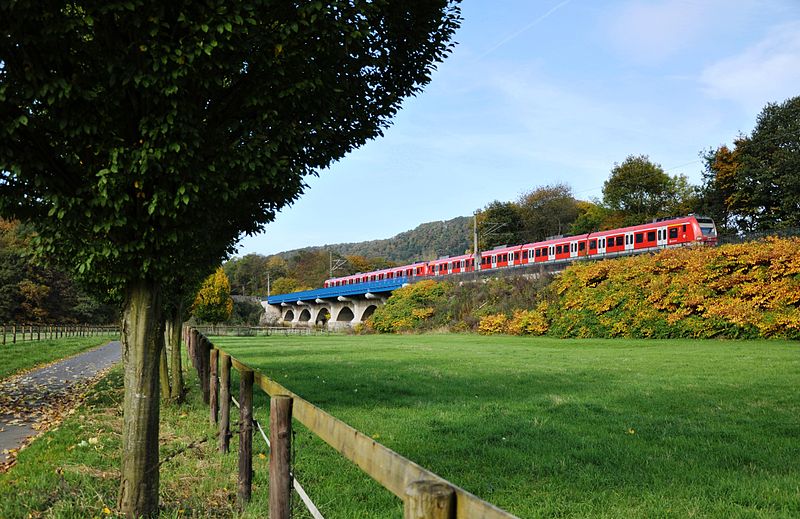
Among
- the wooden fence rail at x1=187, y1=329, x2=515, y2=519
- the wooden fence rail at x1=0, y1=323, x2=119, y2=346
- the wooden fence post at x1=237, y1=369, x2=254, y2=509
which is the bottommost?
the wooden fence rail at x1=0, y1=323, x2=119, y2=346

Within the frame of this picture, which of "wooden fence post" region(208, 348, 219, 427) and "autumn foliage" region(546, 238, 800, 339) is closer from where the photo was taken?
"wooden fence post" region(208, 348, 219, 427)

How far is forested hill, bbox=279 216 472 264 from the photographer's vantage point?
440ft

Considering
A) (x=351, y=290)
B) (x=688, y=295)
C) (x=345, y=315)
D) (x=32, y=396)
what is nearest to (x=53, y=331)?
(x=351, y=290)

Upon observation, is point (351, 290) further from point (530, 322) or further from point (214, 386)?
point (214, 386)

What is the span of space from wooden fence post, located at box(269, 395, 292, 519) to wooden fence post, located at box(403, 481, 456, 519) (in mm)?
1822

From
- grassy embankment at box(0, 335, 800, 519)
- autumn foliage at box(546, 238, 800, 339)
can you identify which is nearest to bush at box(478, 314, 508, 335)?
autumn foliage at box(546, 238, 800, 339)

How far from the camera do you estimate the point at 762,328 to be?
67.7 feet

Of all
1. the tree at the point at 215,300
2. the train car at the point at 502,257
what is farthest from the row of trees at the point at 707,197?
the tree at the point at 215,300

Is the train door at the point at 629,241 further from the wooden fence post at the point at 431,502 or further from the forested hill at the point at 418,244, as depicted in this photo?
the forested hill at the point at 418,244

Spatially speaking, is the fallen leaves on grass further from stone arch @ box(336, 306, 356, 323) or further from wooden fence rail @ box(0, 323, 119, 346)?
stone arch @ box(336, 306, 356, 323)

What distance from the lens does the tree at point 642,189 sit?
54.8 meters

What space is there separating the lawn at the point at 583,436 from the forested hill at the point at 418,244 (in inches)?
4385

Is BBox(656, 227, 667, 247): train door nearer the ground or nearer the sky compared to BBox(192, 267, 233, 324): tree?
nearer the sky

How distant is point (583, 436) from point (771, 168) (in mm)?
40390
